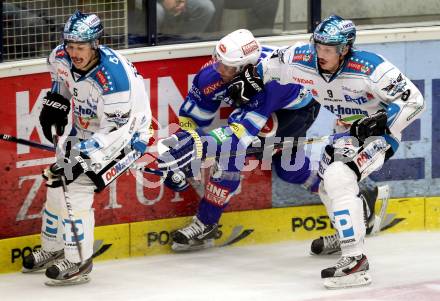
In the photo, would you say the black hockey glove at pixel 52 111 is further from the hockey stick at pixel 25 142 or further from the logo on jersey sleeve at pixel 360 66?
the logo on jersey sleeve at pixel 360 66

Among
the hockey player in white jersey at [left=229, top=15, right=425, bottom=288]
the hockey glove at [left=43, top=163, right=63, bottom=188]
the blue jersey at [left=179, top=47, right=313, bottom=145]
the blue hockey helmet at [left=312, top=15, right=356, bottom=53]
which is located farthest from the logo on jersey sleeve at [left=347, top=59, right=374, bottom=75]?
the hockey glove at [left=43, top=163, right=63, bottom=188]

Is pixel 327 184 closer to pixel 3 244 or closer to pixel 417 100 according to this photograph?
pixel 417 100

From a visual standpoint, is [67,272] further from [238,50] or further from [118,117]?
[238,50]

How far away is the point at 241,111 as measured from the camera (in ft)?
26.1

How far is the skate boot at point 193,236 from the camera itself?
8.02 metres

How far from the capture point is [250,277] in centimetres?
752

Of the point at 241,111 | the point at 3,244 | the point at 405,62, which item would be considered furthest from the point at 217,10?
the point at 3,244

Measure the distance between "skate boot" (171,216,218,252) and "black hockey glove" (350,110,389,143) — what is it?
52.0 inches

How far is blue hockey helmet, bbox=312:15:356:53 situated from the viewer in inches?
283

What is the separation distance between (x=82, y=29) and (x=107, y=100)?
1.24ft

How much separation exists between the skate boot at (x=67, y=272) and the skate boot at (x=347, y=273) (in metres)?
1.22

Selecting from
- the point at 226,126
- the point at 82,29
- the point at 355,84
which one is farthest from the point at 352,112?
the point at 82,29

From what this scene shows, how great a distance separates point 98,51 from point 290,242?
1905mm

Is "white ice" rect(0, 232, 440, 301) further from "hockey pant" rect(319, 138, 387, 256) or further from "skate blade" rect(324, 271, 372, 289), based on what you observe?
"hockey pant" rect(319, 138, 387, 256)
